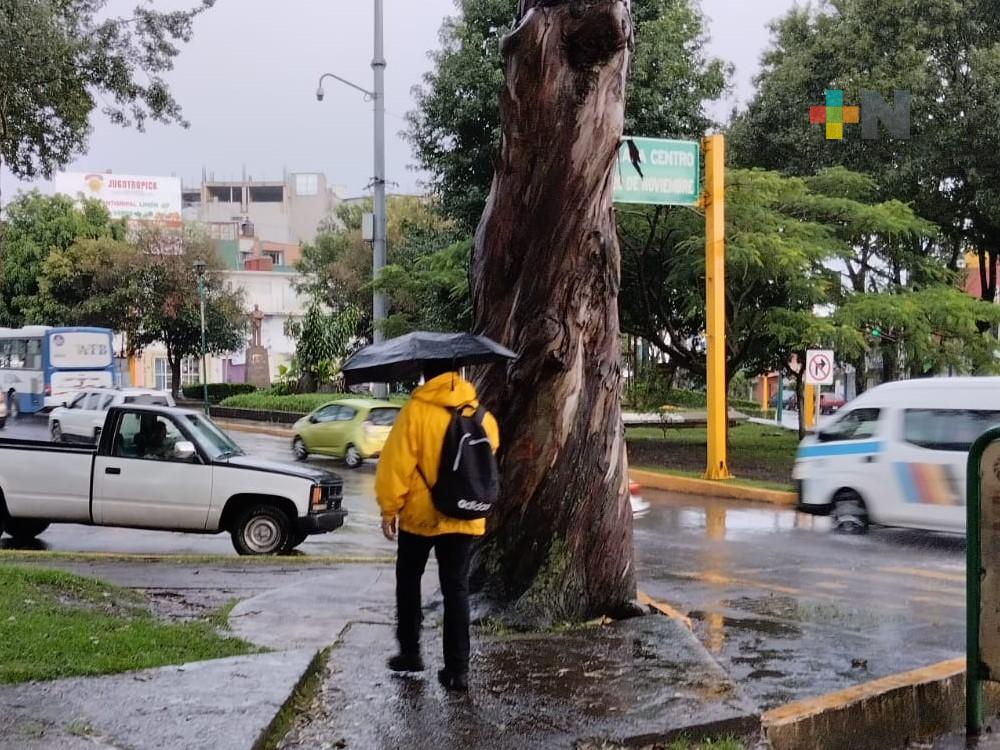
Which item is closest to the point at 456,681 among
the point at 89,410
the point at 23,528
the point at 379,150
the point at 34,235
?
the point at 23,528

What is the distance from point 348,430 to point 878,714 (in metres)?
18.1

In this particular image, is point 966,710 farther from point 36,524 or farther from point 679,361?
point 679,361

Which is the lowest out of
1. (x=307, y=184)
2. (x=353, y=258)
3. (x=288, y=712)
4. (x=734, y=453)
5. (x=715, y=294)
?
(x=734, y=453)

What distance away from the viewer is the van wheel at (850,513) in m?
13.8

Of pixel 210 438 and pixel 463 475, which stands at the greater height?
pixel 463 475

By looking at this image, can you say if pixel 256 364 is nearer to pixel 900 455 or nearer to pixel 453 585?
pixel 900 455

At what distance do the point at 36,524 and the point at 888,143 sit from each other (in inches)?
763

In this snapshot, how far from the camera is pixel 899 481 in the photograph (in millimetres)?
13258

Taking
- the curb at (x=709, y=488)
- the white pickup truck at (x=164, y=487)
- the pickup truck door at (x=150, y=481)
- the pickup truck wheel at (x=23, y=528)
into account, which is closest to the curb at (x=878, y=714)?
the white pickup truck at (x=164, y=487)

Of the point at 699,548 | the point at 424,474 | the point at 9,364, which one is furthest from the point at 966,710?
the point at 9,364

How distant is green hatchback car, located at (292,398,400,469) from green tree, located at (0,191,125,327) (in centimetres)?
3219

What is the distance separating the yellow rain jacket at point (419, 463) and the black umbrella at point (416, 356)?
14cm

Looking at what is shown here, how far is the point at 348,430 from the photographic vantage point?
22656mm

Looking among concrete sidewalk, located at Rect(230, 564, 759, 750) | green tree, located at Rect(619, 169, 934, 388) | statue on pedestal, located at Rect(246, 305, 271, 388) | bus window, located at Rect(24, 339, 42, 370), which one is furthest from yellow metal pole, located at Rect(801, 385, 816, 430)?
statue on pedestal, located at Rect(246, 305, 271, 388)
